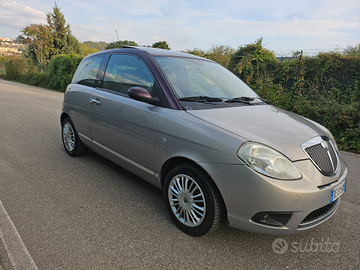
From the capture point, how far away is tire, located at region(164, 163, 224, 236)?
226 centimetres

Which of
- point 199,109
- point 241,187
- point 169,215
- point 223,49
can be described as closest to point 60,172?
point 169,215

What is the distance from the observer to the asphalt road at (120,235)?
2.18 m

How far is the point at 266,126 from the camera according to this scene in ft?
7.97

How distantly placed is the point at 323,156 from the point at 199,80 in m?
1.58

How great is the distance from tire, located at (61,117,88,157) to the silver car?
2.52 feet

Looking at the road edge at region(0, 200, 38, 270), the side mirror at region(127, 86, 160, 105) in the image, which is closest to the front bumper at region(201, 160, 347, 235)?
the side mirror at region(127, 86, 160, 105)

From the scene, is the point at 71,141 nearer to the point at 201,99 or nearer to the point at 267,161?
the point at 201,99

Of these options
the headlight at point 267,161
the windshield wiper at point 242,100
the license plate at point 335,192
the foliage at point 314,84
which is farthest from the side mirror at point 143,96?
the foliage at point 314,84

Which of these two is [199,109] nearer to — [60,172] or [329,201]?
[329,201]

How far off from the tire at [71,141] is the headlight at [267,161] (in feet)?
10.2

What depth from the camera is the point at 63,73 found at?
60.7ft

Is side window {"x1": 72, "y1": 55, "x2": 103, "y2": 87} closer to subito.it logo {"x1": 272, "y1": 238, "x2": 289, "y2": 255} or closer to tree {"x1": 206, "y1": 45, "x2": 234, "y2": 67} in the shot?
subito.it logo {"x1": 272, "y1": 238, "x2": 289, "y2": 255}

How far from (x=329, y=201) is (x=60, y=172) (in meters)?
3.48

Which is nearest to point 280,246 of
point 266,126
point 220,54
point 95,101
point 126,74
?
point 266,126
